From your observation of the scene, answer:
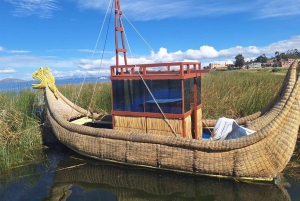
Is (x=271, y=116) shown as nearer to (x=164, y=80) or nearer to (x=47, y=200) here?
(x=164, y=80)

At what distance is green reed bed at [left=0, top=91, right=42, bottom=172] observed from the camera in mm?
6739

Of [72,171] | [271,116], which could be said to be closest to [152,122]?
[72,171]

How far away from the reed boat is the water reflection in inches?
8.2

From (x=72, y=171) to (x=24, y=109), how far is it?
376 cm

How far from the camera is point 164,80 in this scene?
6.01 m

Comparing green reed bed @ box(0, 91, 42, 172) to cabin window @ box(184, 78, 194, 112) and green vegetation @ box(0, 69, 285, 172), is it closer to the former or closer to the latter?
green vegetation @ box(0, 69, 285, 172)

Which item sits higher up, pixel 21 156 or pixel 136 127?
pixel 136 127

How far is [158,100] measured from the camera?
619 cm

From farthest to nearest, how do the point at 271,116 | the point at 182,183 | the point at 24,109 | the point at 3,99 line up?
the point at 3,99
the point at 24,109
the point at 271,116
the point at 182,183

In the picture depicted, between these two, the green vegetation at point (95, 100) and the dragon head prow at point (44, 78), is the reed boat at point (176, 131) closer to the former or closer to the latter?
the dragon head prow at point (44, 78)

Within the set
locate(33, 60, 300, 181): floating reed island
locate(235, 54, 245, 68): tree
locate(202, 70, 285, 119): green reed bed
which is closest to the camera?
locate(33, 60, 300, 181): floating reed island

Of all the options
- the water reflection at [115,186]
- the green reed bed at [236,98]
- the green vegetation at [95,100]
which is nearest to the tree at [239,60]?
the green reed bed at [236,98]

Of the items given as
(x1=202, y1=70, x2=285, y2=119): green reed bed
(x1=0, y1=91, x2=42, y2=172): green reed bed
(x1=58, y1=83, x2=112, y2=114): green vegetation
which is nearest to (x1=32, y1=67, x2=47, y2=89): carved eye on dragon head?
(x1=0, y1=91, x2=42, y2=172): green reed bed

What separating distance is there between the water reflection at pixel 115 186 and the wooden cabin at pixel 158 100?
1.09 meters
